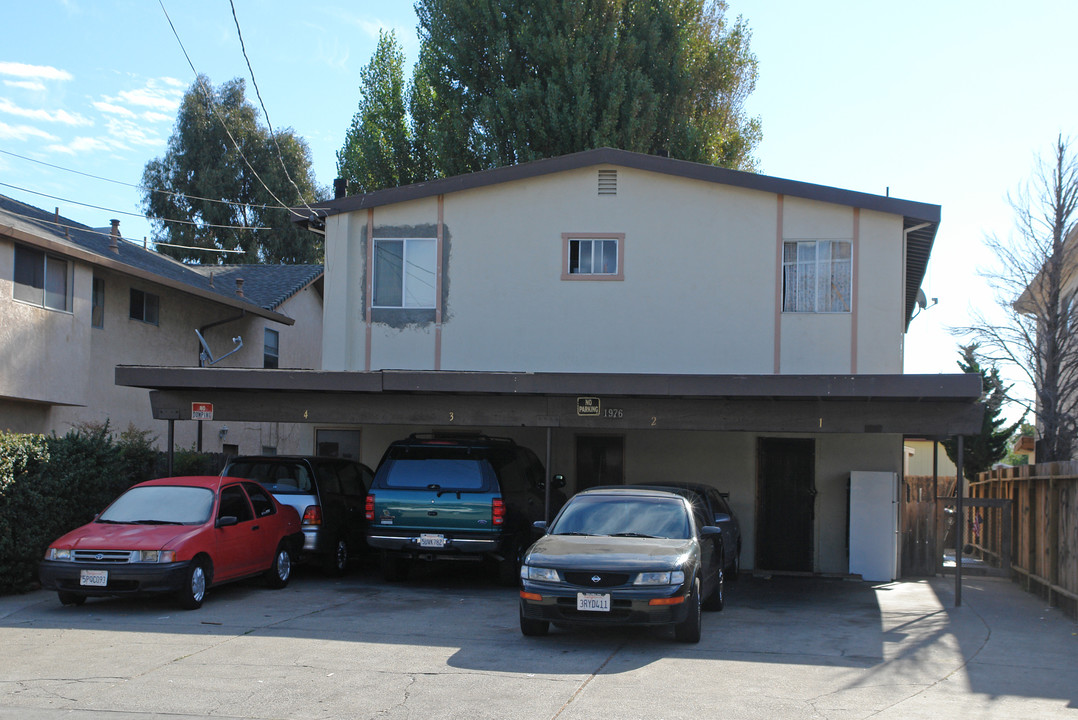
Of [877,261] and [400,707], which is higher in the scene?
[877,261]

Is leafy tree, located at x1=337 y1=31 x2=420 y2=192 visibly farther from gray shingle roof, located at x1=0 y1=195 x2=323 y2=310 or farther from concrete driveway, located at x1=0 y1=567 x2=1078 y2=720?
concrete driveway, located at x1=0 y1=567 x2=1078 y2=720

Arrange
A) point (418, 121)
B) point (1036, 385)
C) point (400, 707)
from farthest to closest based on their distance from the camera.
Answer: point (418, 121), point (1036, 385), point (400, 707)

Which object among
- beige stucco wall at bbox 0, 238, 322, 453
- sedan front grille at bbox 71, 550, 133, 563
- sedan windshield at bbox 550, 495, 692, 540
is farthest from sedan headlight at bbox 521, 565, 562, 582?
beige stucco wall at bbox 0, 238, 322, 453

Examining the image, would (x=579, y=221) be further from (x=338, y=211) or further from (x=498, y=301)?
(x=338, y=211)

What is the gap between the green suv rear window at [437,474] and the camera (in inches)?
535

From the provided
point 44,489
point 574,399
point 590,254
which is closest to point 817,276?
point 590,254

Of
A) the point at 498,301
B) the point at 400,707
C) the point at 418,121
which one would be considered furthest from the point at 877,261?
the point at 418,121

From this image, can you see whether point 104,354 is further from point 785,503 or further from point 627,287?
point 785,503

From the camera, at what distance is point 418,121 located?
108 ft

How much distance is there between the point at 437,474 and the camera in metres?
13.7

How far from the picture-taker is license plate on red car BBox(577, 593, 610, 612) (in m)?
9.50

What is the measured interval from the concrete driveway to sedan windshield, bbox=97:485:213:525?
1.01 meters

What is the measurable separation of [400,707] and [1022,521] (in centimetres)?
1338

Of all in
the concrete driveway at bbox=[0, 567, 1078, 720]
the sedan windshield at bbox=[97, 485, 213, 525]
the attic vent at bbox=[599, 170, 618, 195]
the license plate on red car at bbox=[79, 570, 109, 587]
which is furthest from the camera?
the attic vent at bbox=[599, 170, 618, 195]
